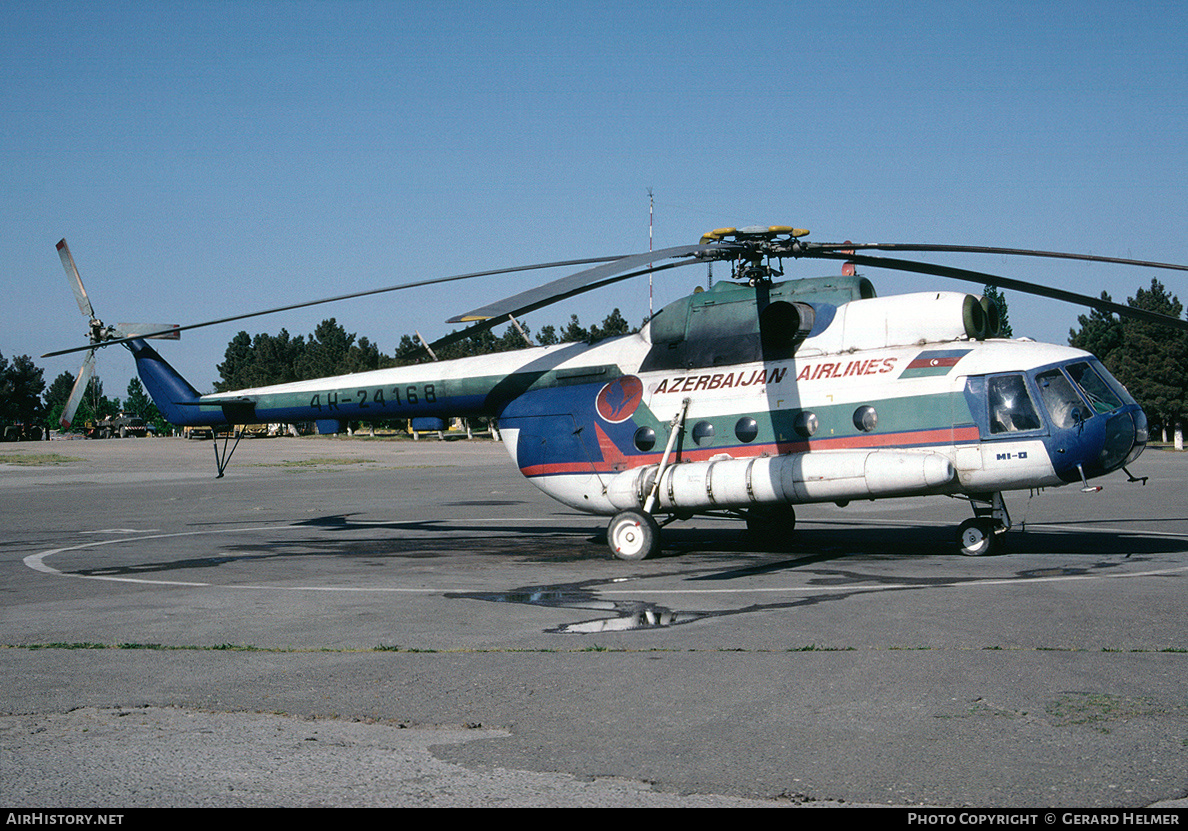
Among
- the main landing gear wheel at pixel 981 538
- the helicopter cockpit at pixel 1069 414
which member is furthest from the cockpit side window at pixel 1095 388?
the main landing gear wheel at pixel 981 538

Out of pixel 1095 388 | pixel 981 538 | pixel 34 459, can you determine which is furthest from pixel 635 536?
pixel 34 459

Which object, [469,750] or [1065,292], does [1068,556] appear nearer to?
[1065,292]

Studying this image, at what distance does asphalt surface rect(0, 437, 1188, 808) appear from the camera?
494cm

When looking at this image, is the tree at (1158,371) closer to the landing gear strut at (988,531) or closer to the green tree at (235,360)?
the landing gear strut at (988,531)

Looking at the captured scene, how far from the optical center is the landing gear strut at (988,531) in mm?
14594

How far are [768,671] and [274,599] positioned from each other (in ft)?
21.5

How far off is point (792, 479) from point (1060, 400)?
396cm

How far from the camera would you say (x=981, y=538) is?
14625 millimetres

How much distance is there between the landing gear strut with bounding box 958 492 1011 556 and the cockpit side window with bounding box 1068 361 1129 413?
6.28 ft

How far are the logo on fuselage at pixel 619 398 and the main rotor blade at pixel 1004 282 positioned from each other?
12.9ft

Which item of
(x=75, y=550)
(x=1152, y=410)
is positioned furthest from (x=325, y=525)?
(x=1152, y=410)

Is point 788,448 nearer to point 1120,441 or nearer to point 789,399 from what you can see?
point 789,399

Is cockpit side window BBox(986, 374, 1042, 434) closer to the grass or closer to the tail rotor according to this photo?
the tail rotor

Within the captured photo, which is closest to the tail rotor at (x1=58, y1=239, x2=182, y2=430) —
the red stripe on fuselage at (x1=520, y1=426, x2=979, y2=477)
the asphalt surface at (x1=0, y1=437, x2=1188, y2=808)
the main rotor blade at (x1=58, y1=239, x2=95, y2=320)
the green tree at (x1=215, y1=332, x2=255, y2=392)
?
the main rotor blade at (x1=58, y1=239, x2=95, y2=320)
